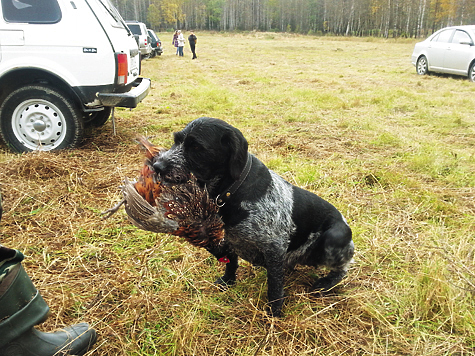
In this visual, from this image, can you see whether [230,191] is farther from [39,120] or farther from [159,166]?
[39,120]

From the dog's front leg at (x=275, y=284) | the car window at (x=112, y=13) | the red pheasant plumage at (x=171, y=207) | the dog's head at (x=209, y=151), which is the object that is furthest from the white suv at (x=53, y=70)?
the dog's front leg at (x=275, y=284)

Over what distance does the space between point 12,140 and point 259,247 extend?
4677mm

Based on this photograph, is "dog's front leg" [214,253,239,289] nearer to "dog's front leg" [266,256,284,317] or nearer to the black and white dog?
the black and white dog

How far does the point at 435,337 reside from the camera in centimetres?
230

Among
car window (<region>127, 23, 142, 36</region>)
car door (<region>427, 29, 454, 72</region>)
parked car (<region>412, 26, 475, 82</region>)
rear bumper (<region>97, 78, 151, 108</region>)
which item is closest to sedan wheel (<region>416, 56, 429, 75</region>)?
parked car (<region>412, 26, 475, 82</region>)

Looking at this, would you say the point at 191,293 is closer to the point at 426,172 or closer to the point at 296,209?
the point at 296,209

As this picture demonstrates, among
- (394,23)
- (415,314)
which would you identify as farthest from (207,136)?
(394,23)

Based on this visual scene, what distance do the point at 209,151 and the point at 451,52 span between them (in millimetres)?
15380

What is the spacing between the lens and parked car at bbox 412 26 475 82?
13461 millimetres

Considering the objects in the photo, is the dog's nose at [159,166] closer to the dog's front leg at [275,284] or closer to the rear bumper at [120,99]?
the dog's front leg at [275,284]

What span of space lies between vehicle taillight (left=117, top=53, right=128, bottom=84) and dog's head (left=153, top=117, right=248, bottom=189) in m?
3.77

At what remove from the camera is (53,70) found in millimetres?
5207

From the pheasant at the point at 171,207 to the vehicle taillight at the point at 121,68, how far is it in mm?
3802

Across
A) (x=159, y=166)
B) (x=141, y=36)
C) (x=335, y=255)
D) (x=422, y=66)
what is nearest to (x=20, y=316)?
(x=159, y=166)
